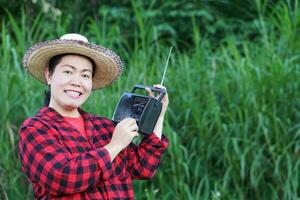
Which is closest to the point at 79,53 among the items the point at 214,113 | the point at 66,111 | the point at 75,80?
the point at 75,80

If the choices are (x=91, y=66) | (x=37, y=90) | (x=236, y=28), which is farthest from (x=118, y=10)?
(x=91, y=66)

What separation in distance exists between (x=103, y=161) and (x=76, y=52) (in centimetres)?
45

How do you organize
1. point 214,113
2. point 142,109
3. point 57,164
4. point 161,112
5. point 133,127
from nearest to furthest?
point 57,164
point 133,127
point 142,109
point 161,112
point 214,113

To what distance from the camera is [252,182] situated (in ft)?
13.8

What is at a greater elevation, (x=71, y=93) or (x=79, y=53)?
(x=79, y=53)

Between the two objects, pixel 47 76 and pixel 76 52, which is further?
pixel 47 76

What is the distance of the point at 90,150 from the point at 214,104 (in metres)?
2.03

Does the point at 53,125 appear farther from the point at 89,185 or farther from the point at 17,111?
the point at 17,111

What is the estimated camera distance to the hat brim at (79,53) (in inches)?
101

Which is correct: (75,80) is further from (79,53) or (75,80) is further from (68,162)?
(68,162)

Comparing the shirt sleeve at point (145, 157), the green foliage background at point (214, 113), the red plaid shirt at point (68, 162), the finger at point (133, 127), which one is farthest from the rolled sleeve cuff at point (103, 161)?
A: the green foliage background at point (214, 113)

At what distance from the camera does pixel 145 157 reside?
280 cm

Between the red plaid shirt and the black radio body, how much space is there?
0.13 m

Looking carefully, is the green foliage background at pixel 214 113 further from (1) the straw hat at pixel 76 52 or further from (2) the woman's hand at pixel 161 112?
(1) the straw hat at pixel 76 52
